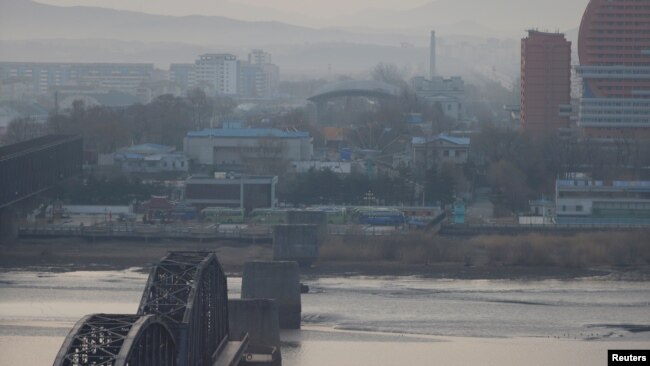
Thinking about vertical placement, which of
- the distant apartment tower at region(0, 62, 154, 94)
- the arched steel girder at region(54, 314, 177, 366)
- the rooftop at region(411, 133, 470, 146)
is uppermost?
the distant apartment tower at region(0, 62, 154, 94)

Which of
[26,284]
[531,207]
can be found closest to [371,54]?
[531,207]

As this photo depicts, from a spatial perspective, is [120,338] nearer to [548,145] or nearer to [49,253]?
[49,253]

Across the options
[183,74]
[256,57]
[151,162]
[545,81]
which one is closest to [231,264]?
[151,162]

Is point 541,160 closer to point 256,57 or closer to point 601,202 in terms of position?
point 601,202

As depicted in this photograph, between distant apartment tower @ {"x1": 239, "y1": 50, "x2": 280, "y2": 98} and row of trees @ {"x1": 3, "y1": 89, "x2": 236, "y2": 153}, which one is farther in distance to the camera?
distant apartment tower @ {"x1": 239, "y1": 50, "x2": 280, "y2": 98}

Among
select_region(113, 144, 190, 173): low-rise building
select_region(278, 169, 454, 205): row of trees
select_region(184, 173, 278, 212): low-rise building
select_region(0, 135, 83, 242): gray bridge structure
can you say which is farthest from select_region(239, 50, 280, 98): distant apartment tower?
select_region(184, 173, 278, 212): low-rise building

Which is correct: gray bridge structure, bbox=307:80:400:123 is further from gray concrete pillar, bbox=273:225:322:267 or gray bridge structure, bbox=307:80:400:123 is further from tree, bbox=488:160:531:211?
gray concrete pillar, bbox=273:225:322:267

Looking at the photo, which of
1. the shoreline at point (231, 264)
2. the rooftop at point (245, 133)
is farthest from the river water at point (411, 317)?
the rooftop at point (245, 133)
